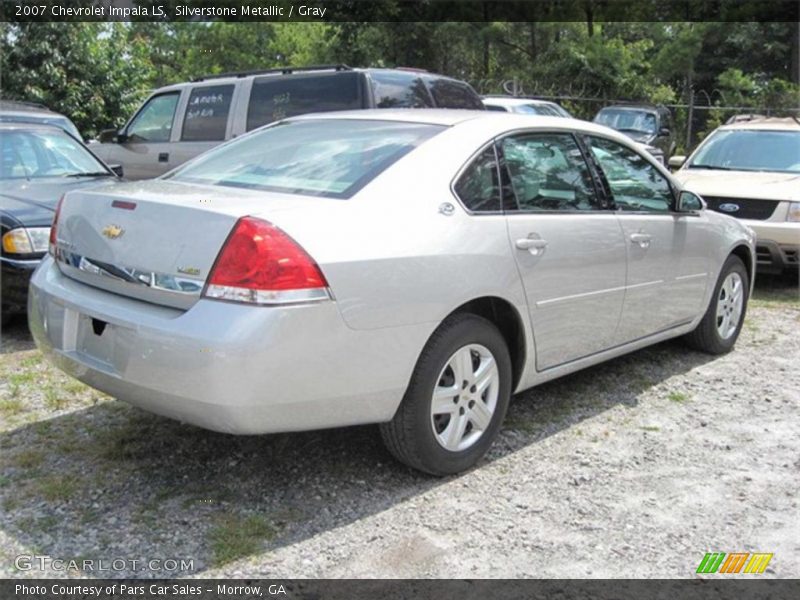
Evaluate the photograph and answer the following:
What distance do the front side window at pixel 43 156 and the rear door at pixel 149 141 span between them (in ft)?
5.79

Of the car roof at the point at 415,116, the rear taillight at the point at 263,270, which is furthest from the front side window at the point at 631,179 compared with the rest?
the rear taillight at the point at 263,270

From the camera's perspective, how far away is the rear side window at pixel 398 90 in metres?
7.81

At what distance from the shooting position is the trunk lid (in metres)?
3.14

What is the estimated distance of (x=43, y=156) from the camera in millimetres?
6965

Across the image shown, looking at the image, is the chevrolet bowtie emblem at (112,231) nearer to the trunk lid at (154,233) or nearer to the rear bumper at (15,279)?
the trunk lid at (154,233)

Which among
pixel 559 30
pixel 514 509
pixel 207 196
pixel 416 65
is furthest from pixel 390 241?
pixel 559 30

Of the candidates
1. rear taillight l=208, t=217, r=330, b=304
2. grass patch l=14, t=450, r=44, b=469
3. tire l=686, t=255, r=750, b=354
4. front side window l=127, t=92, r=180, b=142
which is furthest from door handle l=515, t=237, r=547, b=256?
front side window l=127, t=92, r=180, b=142

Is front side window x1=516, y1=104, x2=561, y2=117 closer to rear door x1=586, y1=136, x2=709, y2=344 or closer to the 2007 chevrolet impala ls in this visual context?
rear door x1=586, y1=136, x2=709, y2=344

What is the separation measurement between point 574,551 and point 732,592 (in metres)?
0.57

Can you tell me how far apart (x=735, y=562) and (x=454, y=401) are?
1284 mm

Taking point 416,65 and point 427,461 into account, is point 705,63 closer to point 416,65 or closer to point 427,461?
point 416,65

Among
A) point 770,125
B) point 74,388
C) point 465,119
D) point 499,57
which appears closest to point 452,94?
point 770,125

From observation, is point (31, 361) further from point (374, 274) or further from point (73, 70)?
point (73, 70)

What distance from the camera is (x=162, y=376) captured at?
122 inches
